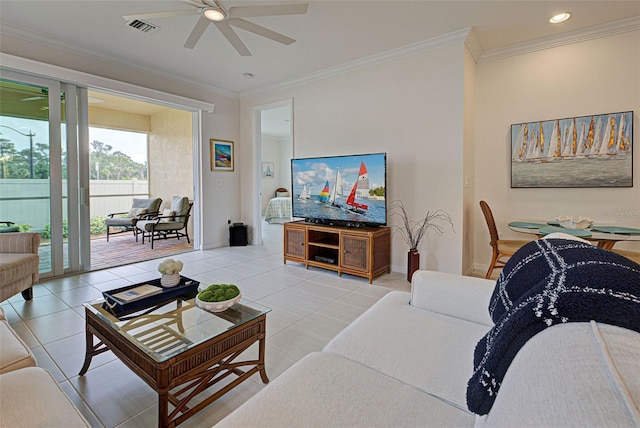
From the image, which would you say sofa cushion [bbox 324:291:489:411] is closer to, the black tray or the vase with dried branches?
the black tray

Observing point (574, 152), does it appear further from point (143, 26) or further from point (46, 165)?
point (46, 165)

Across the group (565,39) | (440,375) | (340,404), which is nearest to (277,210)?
(565,39)

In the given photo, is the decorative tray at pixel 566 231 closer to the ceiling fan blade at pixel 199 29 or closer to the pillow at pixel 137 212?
the ceiling fan blade at pixel 199 29

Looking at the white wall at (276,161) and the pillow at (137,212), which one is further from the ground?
the white wall at (276,161)

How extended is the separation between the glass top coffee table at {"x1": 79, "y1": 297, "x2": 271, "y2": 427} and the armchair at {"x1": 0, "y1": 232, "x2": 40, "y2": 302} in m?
1.34

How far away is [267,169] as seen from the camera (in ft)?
33.3

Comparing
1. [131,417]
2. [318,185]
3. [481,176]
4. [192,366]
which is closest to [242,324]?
[192,366]

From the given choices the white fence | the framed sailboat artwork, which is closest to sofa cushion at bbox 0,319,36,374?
the white fence

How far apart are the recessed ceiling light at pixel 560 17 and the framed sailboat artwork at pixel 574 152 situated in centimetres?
98

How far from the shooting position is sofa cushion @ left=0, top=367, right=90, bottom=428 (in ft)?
2.85

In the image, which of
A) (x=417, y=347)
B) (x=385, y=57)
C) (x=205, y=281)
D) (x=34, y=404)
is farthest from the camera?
(x=385, y=57)

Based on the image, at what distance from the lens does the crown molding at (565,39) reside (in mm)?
3004

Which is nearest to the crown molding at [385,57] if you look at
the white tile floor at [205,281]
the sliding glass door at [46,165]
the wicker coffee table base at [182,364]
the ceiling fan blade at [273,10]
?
the ceiling fan blade at [273,10]

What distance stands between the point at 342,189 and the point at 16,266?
3.19 meters
